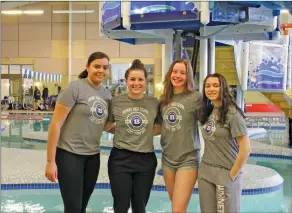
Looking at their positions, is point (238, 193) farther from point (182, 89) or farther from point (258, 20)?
point (258, 20)

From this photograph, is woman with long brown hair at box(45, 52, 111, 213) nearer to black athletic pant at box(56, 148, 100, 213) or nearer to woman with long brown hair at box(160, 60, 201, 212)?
black athletic pant at box(56, 148, 100, 213)

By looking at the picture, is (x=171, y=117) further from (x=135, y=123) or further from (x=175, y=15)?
(x=175, y=15)

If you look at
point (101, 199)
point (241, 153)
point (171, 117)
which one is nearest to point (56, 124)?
point (171, 117)

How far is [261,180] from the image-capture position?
513cm

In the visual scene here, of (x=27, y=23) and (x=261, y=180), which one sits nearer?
(x=261, y=180)

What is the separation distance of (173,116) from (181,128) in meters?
0.08

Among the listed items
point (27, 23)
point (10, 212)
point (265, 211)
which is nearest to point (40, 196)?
point (10, 212)

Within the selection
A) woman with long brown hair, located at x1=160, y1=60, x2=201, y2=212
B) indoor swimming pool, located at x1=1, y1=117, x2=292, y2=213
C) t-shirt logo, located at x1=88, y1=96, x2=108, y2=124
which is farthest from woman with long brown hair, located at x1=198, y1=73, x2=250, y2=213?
indoor swimming pool, located at x1=1, y1=117, x2=292, y2=213

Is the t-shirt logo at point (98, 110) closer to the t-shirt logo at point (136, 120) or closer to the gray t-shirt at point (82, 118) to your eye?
the gray t-shirt at point (82, 118)

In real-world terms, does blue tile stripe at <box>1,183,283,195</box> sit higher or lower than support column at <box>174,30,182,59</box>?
lower

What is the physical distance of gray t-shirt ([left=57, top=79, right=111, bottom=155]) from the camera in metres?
2.45

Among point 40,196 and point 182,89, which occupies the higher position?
point 182,89

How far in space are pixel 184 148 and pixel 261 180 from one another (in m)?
2.99

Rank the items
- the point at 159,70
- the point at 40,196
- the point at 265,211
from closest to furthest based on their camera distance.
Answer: the point at 265,211, the point at 40,196, the point at 159,70
